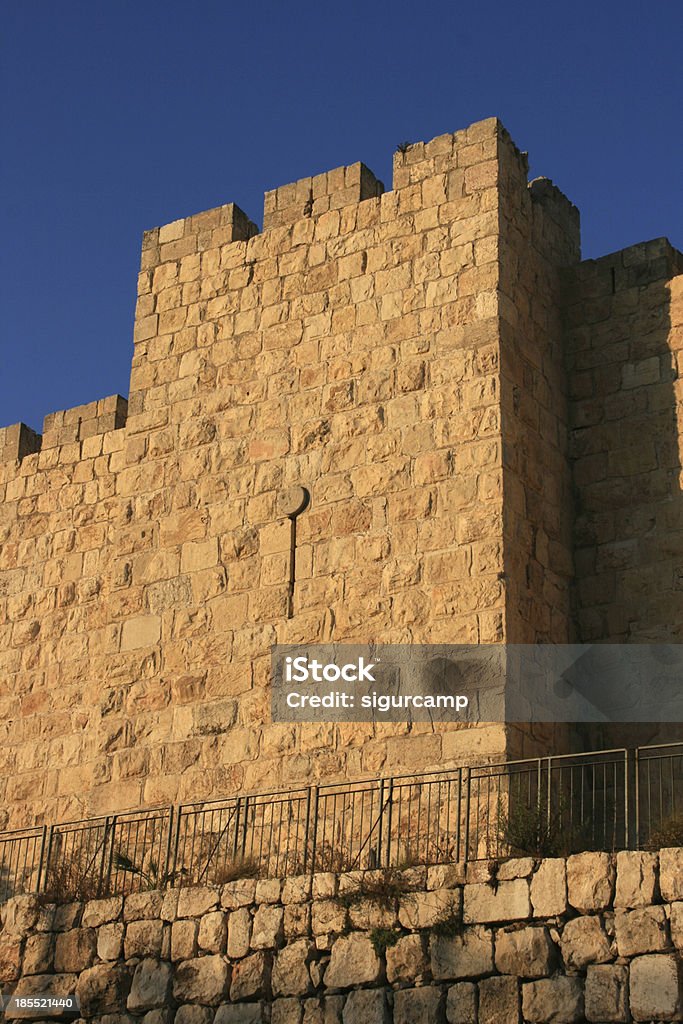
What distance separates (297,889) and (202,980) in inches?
31.0

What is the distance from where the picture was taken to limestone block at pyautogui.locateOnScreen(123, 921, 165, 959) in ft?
32.2

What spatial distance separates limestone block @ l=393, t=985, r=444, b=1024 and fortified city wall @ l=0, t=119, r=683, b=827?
189cm

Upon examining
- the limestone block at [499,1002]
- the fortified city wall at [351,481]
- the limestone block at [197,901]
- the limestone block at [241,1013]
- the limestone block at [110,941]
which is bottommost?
the limestone block at [241,1013]

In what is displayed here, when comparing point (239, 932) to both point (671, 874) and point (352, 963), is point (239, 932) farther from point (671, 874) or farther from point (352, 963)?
point (671, 874)

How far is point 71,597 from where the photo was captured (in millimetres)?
13062

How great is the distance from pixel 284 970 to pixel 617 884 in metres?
2.03

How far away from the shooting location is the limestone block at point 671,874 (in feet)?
27.1

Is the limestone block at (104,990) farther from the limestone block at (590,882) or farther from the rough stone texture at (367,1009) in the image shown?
the limestone block at (590,882)

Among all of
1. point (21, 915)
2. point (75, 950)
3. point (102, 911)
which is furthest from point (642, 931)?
point (21, 915)

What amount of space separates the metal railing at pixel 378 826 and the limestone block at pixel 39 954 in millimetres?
325

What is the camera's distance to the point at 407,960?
348 inches

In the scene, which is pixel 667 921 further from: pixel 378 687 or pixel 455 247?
pixel 455 247

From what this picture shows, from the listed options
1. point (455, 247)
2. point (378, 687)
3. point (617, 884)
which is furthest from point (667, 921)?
point (455, 247)

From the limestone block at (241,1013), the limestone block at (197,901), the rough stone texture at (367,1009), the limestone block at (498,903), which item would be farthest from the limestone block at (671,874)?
the limestone block at (197,901)
